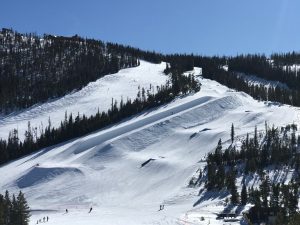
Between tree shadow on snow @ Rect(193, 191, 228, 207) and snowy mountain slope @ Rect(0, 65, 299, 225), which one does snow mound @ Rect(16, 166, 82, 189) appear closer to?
snowy mountain slope @ Rect(0, 65, 299, 225)

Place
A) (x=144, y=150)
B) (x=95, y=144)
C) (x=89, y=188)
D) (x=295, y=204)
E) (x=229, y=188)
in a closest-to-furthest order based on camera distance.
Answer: (x=295, y=204) → (x=229, y=188) → (x=89, y=188) → (x=144, y=150) → (x=95, y=144)

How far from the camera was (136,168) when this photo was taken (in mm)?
149125

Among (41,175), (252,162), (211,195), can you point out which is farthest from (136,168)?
(211,195)

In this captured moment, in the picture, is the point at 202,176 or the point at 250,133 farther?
the point at 250,133

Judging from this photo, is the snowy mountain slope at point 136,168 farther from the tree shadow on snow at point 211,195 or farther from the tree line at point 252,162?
the tree line at point 252,162

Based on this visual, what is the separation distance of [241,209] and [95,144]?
8237 cm

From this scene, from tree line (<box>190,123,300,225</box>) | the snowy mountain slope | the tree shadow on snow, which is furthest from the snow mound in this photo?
the tree shadow on snow

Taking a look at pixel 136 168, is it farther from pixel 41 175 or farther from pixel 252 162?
pixel 252 162

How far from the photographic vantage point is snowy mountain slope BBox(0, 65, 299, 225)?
10906 centimetres

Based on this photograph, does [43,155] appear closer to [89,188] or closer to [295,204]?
[89,188]

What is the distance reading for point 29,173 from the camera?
152750 millimetres

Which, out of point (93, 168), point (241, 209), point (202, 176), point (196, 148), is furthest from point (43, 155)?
point (241, 209)

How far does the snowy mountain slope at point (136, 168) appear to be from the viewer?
358 ft

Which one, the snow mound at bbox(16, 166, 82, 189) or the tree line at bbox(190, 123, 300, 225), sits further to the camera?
the snow mound at bbox(16, 166, 82, 189)
